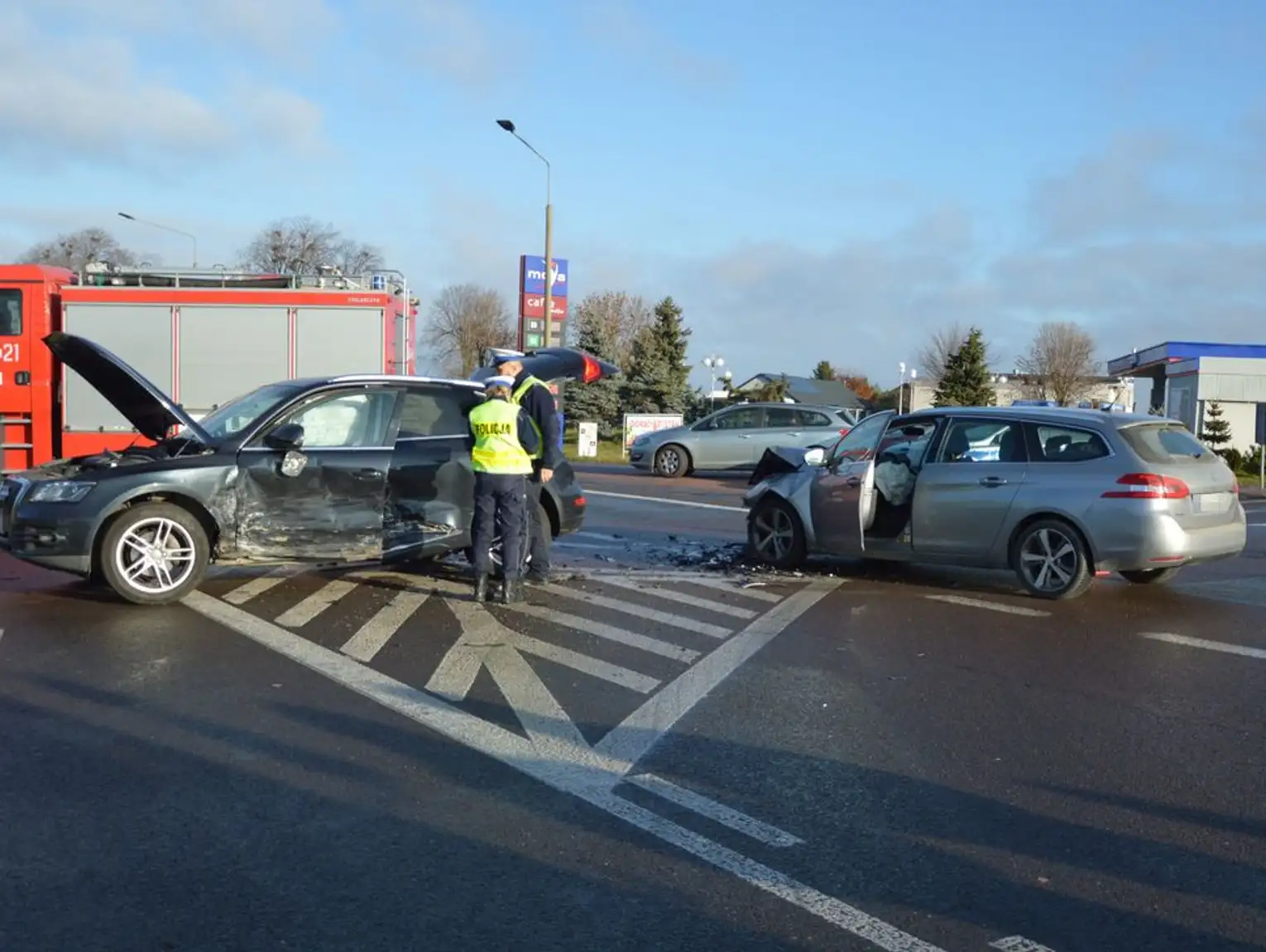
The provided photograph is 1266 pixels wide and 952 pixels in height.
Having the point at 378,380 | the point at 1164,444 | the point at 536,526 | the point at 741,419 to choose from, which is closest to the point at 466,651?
the point at 536,526

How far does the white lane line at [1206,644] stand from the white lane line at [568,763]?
241 centimetres

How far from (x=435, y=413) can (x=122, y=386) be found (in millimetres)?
2285

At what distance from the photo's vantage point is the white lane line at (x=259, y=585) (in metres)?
9.17

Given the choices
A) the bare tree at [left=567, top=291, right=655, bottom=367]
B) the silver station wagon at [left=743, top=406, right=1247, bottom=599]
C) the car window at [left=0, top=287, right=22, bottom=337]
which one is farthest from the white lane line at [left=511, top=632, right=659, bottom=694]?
the bare tree at [left=567, top=291, right=655, bottom=367]

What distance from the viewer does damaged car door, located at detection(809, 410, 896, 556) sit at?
10.4m

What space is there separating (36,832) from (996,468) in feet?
24.5

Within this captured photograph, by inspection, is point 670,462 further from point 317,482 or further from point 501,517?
point 317,482

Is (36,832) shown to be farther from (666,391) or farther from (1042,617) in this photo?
(666,391)

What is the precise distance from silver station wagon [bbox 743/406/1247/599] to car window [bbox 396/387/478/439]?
3.05 metres

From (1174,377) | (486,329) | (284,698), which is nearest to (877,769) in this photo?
(284,698)

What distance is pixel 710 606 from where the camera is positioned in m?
9.27

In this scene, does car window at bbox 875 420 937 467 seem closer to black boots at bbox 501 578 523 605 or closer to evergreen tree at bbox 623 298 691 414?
black boots at bbox 501 578 523 605

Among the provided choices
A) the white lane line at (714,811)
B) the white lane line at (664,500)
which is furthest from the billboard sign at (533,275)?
the white lane line at (714,811)

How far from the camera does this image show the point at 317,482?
9047 mm
